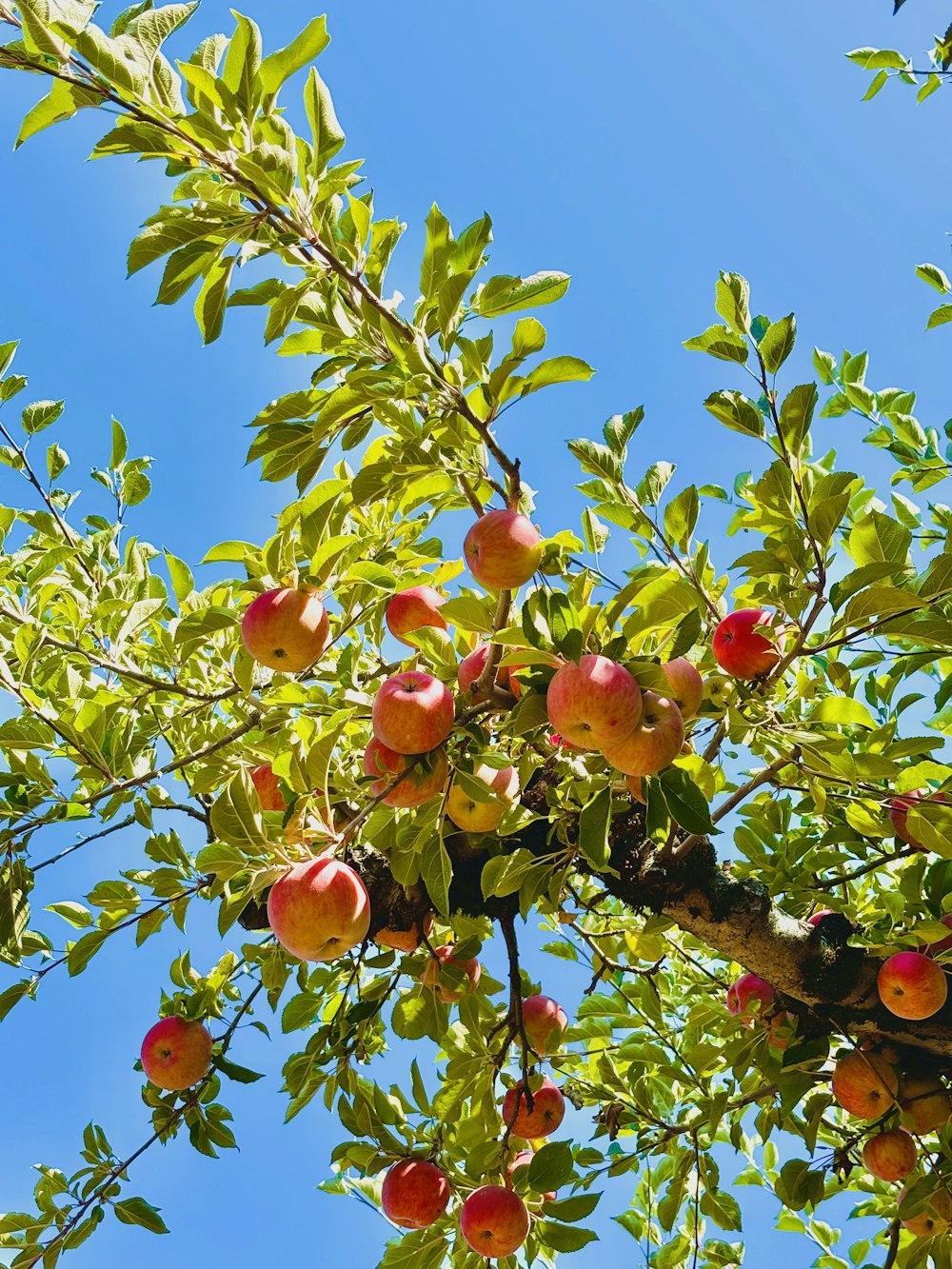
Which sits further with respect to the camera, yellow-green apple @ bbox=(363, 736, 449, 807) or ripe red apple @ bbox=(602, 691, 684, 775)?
yellow-green apple @ bbox=(363, 736, 449, 807)

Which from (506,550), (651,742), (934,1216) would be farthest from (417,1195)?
(506,550)

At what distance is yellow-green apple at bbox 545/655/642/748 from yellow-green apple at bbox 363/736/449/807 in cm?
35

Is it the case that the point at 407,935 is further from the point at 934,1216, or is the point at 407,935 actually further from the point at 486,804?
the point at 934,1216

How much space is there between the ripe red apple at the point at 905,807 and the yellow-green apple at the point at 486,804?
79cm

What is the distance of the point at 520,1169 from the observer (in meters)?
2.52

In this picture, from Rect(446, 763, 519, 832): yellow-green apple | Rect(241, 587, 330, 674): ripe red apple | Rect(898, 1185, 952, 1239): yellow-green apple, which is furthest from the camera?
Rect(898, 1185, 952, 1239): yellow-green apple

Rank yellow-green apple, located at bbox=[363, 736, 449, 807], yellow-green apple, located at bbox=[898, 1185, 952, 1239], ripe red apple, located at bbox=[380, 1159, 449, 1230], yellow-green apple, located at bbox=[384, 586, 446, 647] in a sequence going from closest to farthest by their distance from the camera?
yellow-green apple, located at bbox=[363, 736, 449, 807]
yellow-green apple, located at bbox=[384, 586, 446, 647]
yellow-green apple, located at bbox=[898, 1185, 952, 1239]
ripe red apple, located at bbox=[380, 1159, 449, 1230]

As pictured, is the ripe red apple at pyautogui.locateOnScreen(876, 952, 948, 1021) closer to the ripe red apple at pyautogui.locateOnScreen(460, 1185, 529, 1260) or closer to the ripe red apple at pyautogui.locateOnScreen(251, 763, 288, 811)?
the ripe red apple at pyautogui.locateOnScreen(460, 1185, 529, 1260)

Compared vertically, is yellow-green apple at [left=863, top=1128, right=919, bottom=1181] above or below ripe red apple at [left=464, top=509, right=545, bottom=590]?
below

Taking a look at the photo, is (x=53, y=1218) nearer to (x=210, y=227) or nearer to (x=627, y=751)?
(x=627, y=751)

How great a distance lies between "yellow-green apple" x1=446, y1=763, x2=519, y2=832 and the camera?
2117 mm

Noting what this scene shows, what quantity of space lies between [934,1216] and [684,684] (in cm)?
176

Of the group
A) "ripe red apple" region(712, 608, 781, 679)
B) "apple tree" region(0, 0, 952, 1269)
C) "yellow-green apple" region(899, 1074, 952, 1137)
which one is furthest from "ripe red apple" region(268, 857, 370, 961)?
"yellow-green apple" region(899, 1074, 952, 1137)

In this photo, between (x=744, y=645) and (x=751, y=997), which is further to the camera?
(x=751, y=997)
